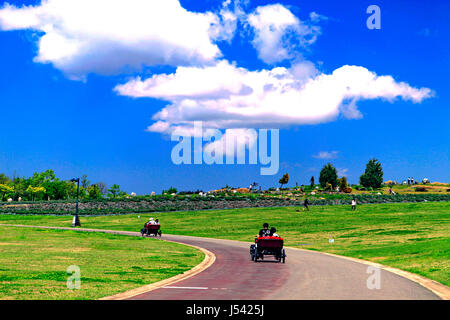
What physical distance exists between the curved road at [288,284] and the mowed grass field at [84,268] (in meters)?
1.44

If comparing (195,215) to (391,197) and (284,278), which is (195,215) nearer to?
→ (391,197)

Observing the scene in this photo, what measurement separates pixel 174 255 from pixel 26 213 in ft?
200

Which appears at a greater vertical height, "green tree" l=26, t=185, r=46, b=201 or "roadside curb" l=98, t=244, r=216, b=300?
"green tree" l=26, t=185, r=46, b=201

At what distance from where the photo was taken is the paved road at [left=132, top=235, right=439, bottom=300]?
1271 cm

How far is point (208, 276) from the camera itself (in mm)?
17062

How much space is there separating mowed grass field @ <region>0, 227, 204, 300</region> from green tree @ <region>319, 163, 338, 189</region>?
9446 centimetres

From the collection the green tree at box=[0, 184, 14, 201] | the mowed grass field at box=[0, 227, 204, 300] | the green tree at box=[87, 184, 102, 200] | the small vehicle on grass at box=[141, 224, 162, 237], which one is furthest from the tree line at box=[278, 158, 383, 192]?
the mowed grass field at box=[0, 227, 204, 300]

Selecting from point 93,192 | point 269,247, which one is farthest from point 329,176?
point 269,247

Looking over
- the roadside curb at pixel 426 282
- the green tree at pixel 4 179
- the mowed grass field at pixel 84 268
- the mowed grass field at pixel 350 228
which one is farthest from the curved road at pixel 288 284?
the green tree at pixel 4 179

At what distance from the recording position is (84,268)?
61.3 ft

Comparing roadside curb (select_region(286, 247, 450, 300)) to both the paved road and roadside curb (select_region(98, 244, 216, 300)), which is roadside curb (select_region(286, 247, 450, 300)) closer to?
the paved road
